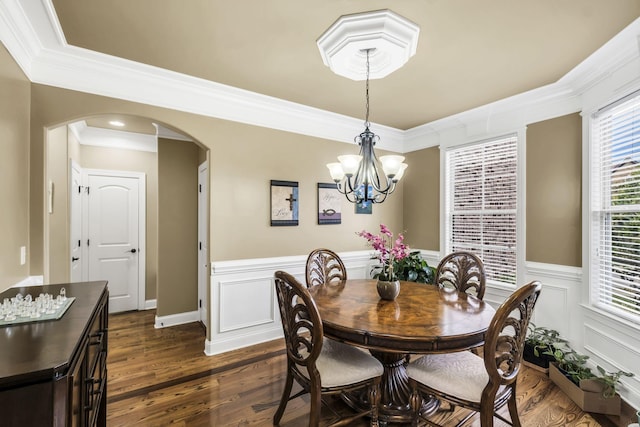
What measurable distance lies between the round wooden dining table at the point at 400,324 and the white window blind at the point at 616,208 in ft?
4.07

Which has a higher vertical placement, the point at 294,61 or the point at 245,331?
the point at 294,61

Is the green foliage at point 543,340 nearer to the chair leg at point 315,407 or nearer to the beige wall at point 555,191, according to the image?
the beige wall at point 555,191

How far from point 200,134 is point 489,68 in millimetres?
2727

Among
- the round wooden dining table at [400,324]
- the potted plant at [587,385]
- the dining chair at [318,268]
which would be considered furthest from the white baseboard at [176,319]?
the potted plant at [587,385]

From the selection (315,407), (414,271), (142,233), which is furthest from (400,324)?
(142,233)

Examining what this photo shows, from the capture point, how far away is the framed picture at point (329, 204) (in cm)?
387

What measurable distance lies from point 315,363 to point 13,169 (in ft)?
7.54

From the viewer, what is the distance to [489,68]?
2.59 m

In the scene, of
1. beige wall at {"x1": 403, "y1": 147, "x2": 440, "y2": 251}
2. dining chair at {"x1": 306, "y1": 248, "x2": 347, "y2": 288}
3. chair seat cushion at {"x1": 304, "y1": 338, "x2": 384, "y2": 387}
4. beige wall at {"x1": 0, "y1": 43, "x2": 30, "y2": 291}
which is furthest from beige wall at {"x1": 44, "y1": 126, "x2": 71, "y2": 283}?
beige wall at {"x1": 403, "y1": 147, "x2": 440, "y2": 251}

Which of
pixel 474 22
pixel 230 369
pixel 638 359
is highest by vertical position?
pixel 474 22

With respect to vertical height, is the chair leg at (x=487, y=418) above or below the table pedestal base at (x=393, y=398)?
above

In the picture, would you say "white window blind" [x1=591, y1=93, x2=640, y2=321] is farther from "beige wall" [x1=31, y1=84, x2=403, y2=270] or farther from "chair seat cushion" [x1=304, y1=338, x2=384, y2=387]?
"beige wall" [x1=31, y1=84, x2=403, y2=270]

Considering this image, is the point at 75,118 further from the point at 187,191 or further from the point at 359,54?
the point at 359,54

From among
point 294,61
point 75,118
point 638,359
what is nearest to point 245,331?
point 75,118
